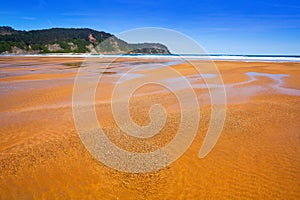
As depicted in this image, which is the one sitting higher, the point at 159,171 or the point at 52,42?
the point at 52,42

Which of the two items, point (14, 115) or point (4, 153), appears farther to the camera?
point (14, 115)

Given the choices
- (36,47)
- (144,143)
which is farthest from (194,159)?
(36,47)

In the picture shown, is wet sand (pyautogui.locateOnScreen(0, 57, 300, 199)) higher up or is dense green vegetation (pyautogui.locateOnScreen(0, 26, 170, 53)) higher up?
dense green vegetation (pyautogui.locateOnScreen(0, 26, 170, 53))

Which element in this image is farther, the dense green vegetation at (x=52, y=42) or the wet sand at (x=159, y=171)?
the dense green vegetation at (x=52, y=42)

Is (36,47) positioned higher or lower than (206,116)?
higher

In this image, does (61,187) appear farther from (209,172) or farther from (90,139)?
(209,172)

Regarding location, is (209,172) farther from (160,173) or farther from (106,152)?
(106,152)

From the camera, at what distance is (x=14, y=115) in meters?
8.26

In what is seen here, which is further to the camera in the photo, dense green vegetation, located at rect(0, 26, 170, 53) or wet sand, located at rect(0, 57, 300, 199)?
dense green vegetation, located at rect(0, 26, 170, 53)

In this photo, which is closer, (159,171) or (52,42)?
(159,171)

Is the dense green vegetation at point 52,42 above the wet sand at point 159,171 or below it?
above

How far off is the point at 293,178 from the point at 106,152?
12.8 feet

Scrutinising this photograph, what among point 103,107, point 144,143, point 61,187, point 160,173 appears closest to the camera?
point 61,187

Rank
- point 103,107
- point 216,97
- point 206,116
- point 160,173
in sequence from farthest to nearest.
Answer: point 216,97 → point 103,107 → point 206,116 → point 160,173
